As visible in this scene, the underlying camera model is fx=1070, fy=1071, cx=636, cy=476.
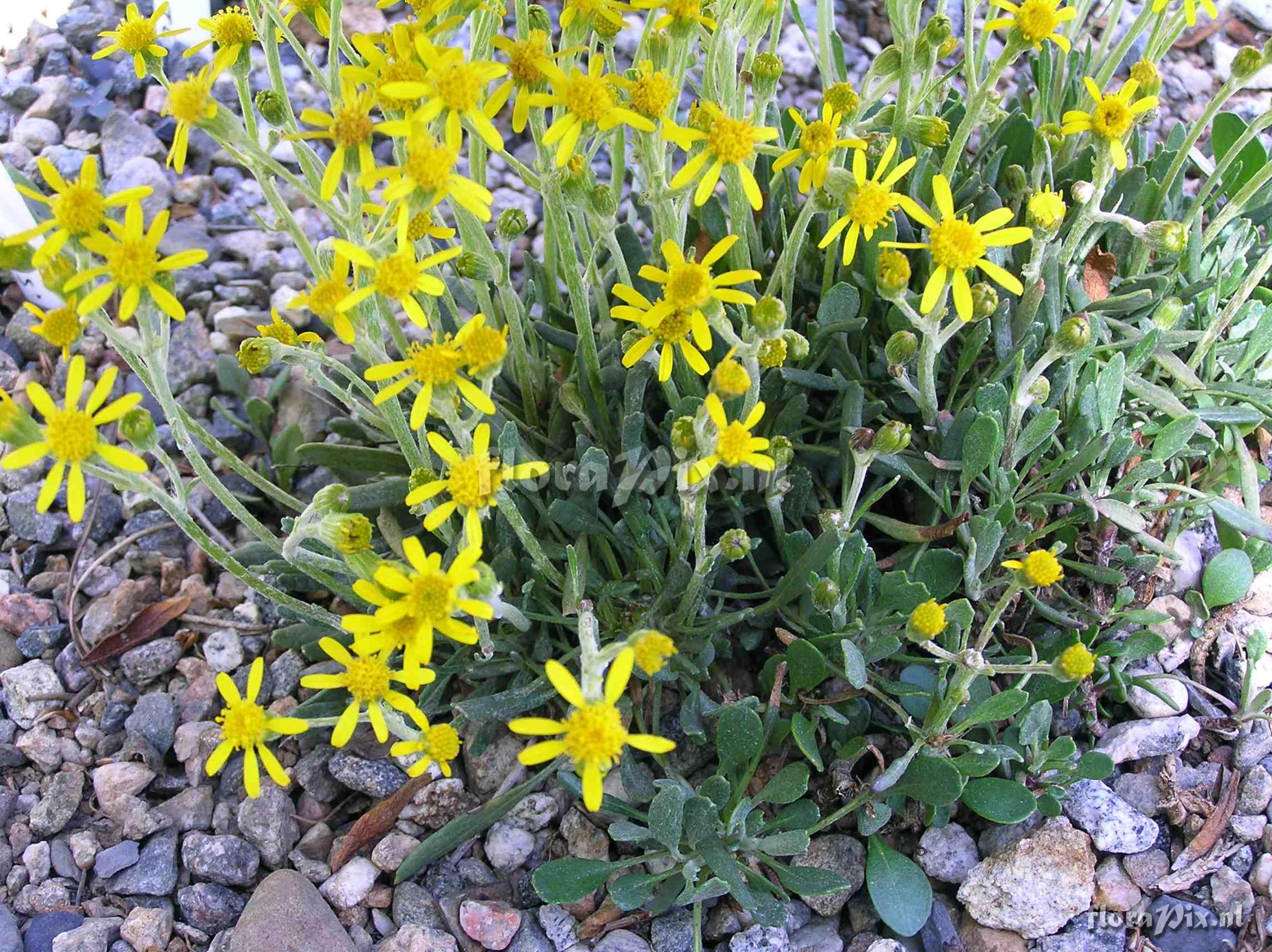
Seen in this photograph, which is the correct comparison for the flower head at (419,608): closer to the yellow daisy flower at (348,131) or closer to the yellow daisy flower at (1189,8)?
Answer: the yellow daisy flower at (348,131)

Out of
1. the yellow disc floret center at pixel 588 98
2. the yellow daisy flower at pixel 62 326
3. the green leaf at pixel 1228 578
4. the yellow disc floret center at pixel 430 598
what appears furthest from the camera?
the green leaf at pixel 1228 578

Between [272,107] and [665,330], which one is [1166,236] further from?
[272,107]

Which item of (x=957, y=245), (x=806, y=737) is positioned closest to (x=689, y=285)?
(x=957, y=245)

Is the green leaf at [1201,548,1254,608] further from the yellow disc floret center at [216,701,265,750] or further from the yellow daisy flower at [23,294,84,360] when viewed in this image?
the yellow daisy flower at [23,294,84,360]

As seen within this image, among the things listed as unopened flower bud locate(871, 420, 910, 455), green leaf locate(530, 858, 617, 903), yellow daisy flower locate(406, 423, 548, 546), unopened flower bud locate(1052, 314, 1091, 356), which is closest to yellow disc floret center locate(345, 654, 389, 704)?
yellow daisy flower locate(406, 423, 548, 546)

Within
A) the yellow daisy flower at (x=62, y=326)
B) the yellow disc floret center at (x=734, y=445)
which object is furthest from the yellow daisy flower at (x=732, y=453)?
the yellow daisy flower at (x=62, y=326)
